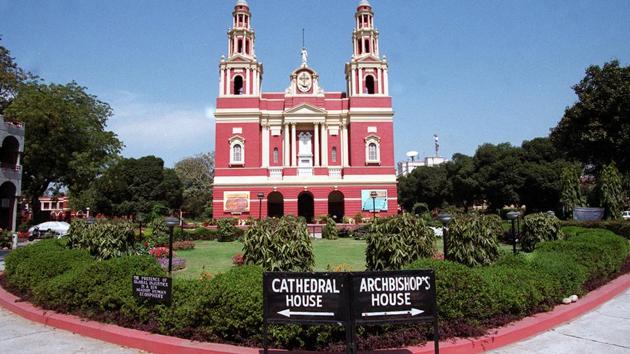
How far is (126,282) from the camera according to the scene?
687cm

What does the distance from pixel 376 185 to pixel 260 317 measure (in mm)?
33120

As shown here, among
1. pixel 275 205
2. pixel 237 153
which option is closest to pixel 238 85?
pixel 237 153

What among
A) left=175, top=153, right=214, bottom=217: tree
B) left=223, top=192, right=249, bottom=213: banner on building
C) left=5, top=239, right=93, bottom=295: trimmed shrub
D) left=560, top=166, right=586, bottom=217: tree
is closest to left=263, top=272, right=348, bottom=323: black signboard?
left=5, top=239, right=93, bottom=295: trimmed shrub

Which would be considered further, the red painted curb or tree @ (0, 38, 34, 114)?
tree @ (0, 38, 34, 114)

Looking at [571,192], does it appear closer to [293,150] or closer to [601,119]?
[601,119]

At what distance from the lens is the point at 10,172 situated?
84.3ft

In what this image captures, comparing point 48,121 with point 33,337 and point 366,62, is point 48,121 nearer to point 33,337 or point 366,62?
point 366,62

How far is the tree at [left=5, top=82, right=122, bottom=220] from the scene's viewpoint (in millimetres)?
32719

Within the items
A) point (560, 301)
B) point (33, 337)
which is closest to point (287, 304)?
point (33, 337)

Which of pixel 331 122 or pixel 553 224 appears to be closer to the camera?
pixel 553 224

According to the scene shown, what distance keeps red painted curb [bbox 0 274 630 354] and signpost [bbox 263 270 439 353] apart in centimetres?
83

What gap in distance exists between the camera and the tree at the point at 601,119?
2528cm

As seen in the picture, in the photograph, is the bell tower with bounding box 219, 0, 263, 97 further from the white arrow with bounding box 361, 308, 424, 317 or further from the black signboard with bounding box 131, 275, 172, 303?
the white arrow with bounding box 361, 308, 424, 317

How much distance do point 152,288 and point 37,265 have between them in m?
4.06
